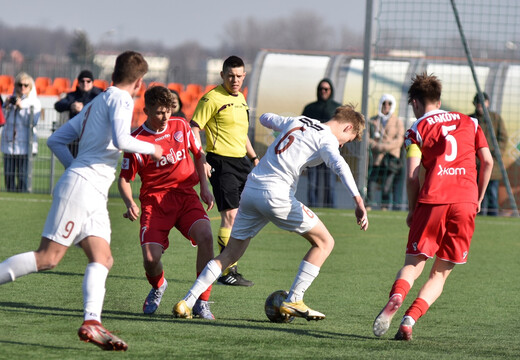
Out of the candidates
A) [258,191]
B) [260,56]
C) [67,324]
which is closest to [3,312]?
[67,324]

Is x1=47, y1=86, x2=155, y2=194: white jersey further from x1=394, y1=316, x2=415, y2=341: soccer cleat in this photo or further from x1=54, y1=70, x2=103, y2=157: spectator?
x1=54, y1=70, x2=103, y2=157: spectator

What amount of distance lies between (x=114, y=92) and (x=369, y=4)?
1078 centimetres

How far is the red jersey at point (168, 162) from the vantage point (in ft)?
22.6

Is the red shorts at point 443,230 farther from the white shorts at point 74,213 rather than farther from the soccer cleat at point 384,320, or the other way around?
the white shorts at point 74,213

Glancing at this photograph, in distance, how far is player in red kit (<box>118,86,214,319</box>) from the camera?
6.80 m

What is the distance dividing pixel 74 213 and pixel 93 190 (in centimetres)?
18

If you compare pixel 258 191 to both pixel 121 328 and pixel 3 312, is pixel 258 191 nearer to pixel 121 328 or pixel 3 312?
pixel 121 328

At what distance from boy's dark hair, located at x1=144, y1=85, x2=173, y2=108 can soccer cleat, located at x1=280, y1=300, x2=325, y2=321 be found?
1652 mm

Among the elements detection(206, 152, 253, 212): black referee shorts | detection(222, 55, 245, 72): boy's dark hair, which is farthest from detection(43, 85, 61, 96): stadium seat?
detection(222, 55, 245, 72): boy's dark hair

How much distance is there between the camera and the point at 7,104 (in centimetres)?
1605

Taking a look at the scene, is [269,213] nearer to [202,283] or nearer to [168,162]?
[202,283]

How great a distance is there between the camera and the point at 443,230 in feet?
20.4

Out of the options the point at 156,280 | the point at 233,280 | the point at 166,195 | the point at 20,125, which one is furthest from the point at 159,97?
the point at 20,125

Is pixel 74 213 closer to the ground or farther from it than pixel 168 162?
closer to the ground
